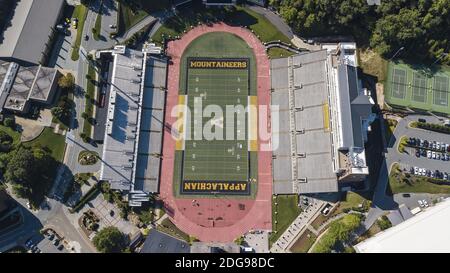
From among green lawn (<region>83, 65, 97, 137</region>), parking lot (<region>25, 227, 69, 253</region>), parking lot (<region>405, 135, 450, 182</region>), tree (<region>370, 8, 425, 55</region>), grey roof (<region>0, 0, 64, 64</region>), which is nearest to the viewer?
parking lot (<region>25, 227, 69, 253</region>)

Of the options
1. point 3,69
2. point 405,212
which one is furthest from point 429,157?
point 3,69

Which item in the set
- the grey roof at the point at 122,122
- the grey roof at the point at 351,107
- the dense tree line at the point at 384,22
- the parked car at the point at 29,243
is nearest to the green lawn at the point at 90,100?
the grey roof at the point at 122,122

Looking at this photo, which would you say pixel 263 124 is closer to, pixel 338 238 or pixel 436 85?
pixel 338 238

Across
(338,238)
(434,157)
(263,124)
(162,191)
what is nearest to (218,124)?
(263,124)

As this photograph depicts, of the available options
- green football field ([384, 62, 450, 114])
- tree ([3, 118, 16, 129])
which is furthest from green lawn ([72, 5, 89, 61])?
green football field ([384, 62, 450, 114])

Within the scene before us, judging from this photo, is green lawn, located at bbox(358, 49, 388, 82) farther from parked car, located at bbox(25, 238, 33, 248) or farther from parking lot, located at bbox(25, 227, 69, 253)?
parked car, located at bbox(25, 238, 33, 248)
